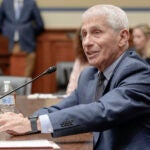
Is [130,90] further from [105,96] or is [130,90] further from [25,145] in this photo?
[25,145]

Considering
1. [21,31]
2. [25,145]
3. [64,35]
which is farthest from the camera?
[64,35]

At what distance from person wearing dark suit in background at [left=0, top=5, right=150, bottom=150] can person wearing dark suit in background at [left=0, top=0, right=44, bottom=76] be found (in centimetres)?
479

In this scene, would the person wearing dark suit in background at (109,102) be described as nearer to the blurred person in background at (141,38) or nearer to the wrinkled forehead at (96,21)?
the wrinkled forehead at (96,21)

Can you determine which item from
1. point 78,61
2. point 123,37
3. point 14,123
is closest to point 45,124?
point 14,123

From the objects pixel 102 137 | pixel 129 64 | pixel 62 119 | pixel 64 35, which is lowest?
pixel 64 35

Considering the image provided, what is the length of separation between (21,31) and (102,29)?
490 centimetres

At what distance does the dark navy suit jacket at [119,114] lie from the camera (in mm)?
1805

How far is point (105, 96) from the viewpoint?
185cm

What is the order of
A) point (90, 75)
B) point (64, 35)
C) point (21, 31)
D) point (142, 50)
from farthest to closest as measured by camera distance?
point (64, 35), point (21, 31), point (142, 50), point (90, 75)

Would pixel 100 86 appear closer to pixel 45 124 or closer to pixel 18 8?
pixel 45 124

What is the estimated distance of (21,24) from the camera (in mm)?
6805

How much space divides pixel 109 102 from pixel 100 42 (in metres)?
0.32

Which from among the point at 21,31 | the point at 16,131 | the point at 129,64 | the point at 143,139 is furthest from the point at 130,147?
the point at 21,31

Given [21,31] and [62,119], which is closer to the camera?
[62,119]
